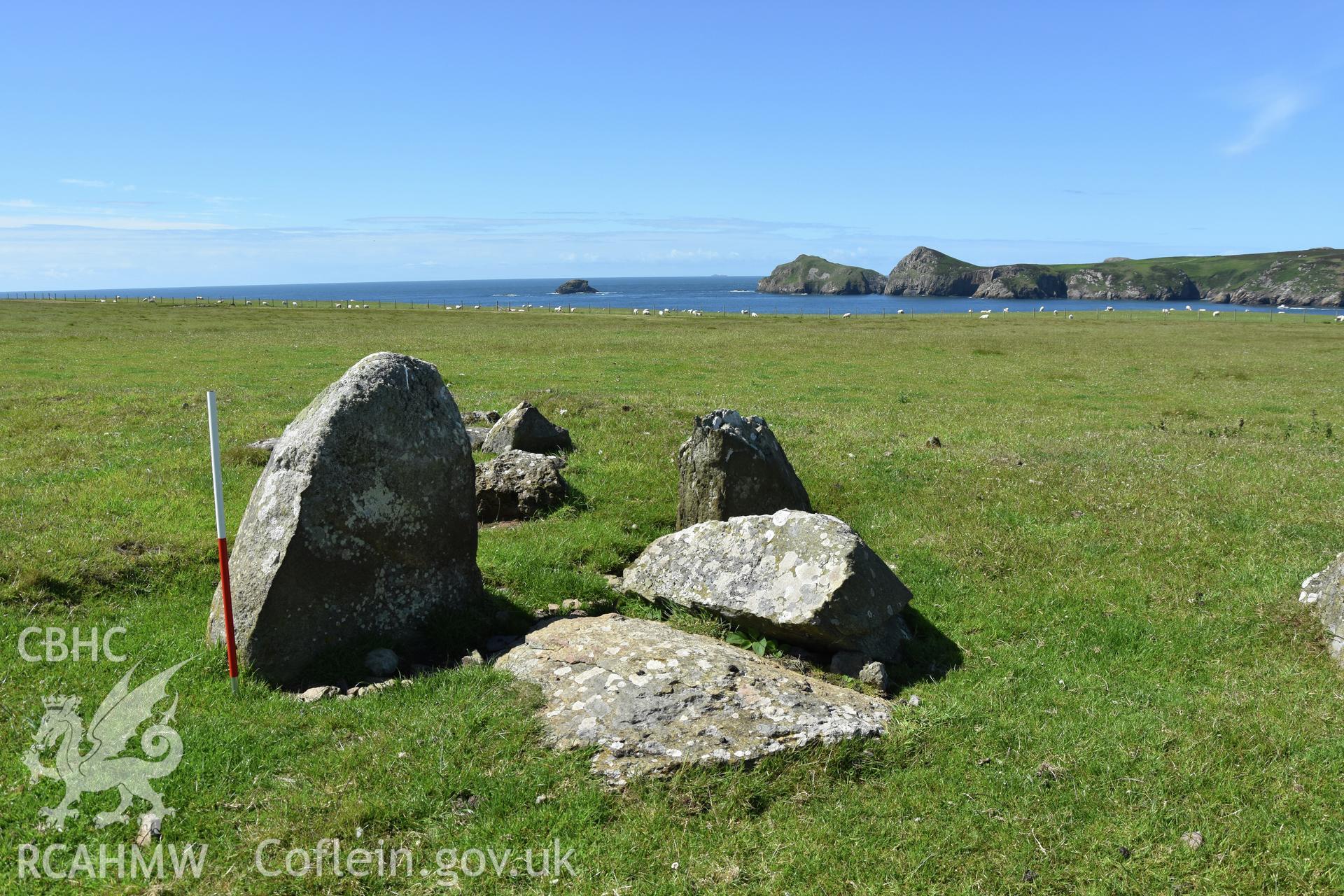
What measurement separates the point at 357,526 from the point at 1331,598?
11.6 meters

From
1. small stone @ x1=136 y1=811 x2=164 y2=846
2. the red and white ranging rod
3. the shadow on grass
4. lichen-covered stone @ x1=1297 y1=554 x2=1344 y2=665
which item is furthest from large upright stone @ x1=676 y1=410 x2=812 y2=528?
small stone @ x1=136 y1=811 x2=164 y2=846

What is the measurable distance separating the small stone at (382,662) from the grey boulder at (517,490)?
5315 millimetres

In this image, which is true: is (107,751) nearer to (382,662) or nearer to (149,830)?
(149,830)

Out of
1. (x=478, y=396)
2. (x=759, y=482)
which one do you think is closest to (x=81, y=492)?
(x=759, y=482)

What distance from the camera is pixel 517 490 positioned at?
14.7 metres

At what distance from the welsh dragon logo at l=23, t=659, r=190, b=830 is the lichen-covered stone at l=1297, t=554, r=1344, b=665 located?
1213 cm

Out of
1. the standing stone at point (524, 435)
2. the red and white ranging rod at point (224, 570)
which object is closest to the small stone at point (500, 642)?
the red and white ranging rod at point (224, 570)

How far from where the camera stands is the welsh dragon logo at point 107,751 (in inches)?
259

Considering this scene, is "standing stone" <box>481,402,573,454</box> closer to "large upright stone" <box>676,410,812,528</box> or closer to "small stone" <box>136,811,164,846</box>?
"large upright stone" <box>676,410,812,528</box>

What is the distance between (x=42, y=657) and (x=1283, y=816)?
12044 mm

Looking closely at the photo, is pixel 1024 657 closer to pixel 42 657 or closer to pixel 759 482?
pixel 759 482

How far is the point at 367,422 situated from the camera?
30.1 feet

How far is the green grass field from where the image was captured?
246 inches

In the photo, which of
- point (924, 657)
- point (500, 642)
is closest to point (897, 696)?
point (924, 657)
